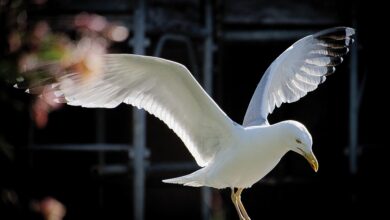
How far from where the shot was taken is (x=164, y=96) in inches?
203

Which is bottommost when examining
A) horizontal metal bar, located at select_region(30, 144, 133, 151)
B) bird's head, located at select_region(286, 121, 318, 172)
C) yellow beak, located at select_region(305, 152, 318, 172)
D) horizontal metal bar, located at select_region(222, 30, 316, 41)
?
yellow beak, located at select_region(305, 152, 318, 172)

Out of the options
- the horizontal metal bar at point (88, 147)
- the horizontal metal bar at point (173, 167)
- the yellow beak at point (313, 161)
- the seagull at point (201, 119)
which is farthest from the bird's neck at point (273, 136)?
the horizontal metal bar at point (173, 167)

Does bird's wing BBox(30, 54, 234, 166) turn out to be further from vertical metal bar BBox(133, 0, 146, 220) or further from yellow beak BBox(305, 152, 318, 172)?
vertical metal bar BBox(133, 0, 146, 220)

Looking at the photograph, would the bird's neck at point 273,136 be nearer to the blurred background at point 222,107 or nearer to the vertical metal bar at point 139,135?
the blurred background at point 222,107

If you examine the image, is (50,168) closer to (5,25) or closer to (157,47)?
(157,47)

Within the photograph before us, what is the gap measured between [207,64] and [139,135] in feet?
3.60

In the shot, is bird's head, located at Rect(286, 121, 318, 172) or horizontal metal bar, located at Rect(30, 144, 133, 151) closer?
bird's head, located at Rect(286, 121, 318, 172)

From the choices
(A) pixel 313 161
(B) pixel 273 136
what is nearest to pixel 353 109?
(B) pixel 273 136

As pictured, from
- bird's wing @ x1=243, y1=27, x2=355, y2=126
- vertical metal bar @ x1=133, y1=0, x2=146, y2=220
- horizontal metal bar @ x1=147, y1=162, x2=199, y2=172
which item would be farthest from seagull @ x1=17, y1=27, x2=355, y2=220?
horizontal metal bar @ x1=147, y1=162, x2=199, y2=172

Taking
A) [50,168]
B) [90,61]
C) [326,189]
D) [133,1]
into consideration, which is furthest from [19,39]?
[326,189]

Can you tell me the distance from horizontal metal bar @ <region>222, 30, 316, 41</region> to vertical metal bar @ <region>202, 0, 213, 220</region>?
0.40 m

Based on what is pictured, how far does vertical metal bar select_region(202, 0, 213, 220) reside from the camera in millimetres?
8961

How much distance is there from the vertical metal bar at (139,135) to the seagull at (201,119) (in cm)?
304

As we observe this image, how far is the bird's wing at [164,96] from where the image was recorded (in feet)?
15.8
